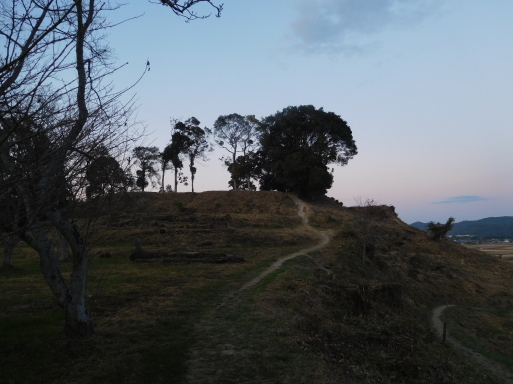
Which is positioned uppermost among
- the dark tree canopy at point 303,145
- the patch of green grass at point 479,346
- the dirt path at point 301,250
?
the dark tree canopy at point 303,145

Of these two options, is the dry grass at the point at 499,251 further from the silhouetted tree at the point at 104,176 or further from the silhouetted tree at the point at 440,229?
the silhouetted tree at the point at 104,176

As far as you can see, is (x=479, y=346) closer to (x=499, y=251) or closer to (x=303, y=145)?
(x=303, y=145)

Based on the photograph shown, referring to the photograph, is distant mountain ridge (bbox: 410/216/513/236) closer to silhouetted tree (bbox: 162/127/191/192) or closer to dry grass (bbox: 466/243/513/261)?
dry grass (bbox: 466/243/513/261)

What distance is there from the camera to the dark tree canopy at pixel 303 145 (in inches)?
1908

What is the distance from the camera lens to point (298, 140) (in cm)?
5253

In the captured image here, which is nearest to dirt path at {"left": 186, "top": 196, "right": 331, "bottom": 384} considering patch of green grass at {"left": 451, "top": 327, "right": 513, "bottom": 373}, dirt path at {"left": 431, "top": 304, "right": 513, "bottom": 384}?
dirt path at {"left": 431, "top": 304, "right": 513, "bottom": 384}

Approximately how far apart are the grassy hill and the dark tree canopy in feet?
75.5

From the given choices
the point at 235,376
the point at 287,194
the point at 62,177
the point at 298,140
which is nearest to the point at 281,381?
the point at 235,376

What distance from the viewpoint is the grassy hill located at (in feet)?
21.2

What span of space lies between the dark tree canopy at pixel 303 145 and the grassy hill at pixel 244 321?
75.5 feet

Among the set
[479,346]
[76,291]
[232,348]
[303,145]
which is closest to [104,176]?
[76,291]

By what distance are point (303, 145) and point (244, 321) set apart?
145 ft

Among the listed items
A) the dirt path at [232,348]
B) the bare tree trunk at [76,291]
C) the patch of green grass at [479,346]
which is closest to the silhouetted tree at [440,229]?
the patch of green grass at [479,346]

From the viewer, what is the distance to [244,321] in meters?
9.30
